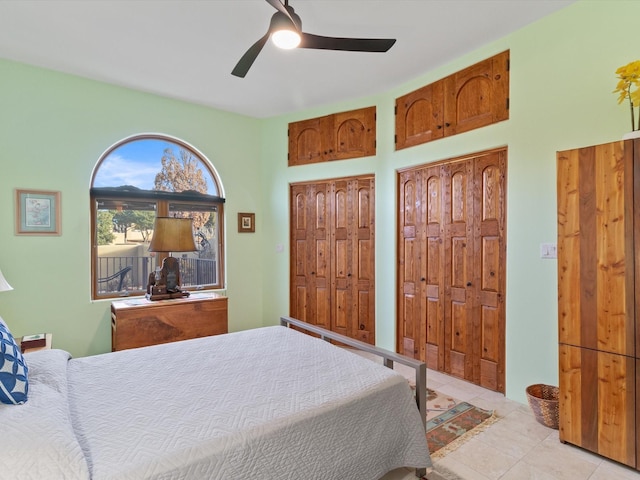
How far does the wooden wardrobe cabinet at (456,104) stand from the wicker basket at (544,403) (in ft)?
6.78

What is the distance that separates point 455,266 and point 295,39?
2.29 meters

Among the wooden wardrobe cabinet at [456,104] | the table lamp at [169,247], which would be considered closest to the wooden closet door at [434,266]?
the wooden wardrobe cabinet at [456,104]

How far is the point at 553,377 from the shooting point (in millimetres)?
2438

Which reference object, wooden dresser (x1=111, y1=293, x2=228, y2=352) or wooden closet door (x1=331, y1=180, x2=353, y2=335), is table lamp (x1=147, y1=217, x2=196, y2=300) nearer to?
wooden dresser (x1=111, y1=293, x2=228, y2=352)

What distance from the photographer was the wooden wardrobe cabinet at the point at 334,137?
3.77 m

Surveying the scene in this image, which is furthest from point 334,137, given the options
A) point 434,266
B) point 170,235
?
point 170,235

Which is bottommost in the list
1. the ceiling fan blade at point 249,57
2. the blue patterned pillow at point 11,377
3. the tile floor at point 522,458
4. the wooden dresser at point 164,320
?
the tile floor at point 522,458

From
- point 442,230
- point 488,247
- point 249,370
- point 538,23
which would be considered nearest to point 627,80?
point 538,23

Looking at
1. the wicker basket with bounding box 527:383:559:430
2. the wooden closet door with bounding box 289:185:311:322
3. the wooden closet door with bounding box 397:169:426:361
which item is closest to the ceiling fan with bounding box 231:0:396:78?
the wooden closet door with bounding box 397:169:426:361

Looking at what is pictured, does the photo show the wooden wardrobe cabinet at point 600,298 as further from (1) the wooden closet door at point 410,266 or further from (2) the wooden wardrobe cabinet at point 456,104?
(1) the wooden closet door at point 410,266

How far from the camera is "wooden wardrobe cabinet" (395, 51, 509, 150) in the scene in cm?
275

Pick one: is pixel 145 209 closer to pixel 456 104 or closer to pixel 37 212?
pixel 37 212

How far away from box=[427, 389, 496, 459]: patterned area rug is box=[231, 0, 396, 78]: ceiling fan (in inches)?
94.2

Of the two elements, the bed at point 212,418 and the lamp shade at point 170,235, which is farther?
the lamp shade at point 170,235
